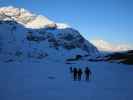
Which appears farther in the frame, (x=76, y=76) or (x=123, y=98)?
(x=76, y=76)

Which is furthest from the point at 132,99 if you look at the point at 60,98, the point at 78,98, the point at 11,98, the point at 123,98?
the point at 11,98

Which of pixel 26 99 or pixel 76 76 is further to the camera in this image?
pixel 76 76

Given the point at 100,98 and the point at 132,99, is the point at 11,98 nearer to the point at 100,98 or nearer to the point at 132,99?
the point at 100,98

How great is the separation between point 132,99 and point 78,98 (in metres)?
3.14

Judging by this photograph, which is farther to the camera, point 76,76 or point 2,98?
point 76,76

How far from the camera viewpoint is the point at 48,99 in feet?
52.0

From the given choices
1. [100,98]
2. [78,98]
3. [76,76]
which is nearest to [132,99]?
[100,98]

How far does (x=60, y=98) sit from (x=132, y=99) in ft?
13.8

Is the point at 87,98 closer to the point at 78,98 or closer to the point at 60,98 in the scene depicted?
the point at 78,98

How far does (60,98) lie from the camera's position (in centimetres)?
1623

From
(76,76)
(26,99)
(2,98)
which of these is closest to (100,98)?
(26,99)

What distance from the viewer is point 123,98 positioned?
16.2 meters

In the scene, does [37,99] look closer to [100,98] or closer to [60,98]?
[60,98]

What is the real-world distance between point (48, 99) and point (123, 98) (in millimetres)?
4449
